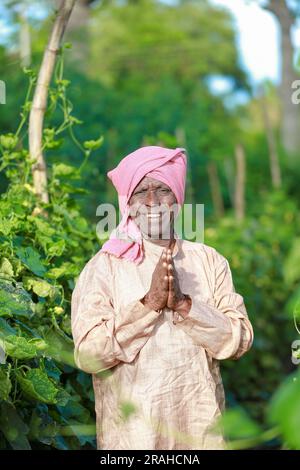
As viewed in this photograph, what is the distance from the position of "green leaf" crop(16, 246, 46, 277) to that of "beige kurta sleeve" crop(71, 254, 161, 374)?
805 mm

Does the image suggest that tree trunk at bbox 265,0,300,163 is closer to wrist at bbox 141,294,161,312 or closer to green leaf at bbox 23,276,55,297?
green leaf at bbox 23,276,55,297

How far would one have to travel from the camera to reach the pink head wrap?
141 inches

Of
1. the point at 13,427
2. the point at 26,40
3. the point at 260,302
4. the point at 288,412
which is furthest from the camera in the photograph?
the point at 26,40

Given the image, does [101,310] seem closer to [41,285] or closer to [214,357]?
[214,357]

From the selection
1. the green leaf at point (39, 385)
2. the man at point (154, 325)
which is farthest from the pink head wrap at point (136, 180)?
the green leaf at point (39, 385)

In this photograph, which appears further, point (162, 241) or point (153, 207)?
point (162, 241)

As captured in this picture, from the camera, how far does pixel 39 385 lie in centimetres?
369

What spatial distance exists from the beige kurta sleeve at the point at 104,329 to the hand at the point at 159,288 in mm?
40

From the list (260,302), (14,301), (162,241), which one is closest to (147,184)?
(162,241)

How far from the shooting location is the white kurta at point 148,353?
3406 millimetres

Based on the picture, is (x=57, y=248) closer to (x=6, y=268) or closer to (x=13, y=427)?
(x=6, y=268)

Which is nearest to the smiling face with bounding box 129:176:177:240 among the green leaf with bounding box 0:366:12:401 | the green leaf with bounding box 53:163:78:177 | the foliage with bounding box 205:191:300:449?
the green leaf with bounding box 0:366:12:401

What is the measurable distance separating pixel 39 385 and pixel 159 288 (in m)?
0.66

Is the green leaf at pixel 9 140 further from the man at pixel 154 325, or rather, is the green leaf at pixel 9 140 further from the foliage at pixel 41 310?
the man at pixel 154 325
